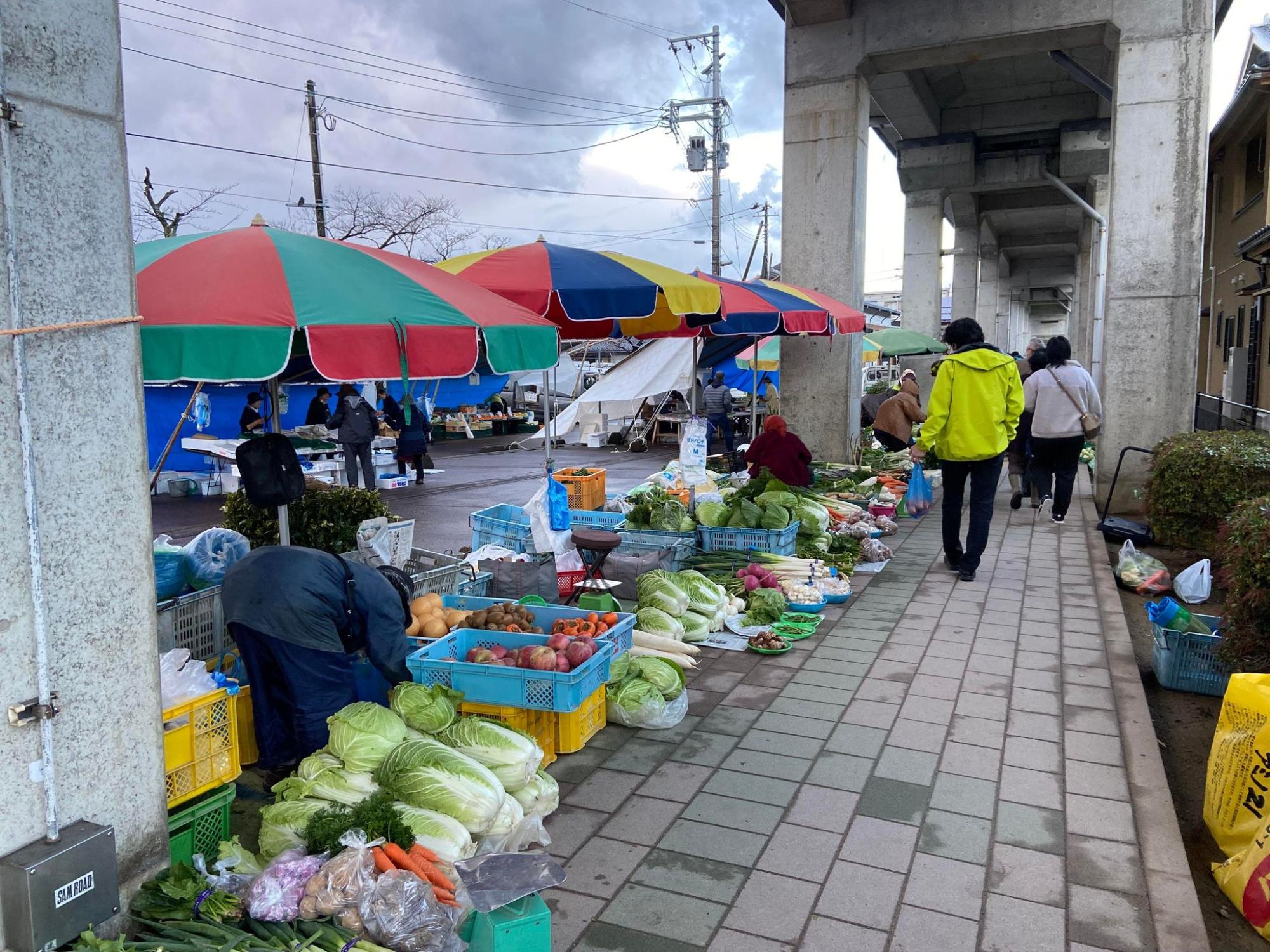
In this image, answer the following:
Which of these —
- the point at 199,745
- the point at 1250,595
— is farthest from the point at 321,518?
the point at 1250,595

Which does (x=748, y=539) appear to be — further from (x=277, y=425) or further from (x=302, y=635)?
(x=302, y=635)

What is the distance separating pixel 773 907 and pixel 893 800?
104cm

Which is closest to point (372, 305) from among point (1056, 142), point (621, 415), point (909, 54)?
point (909, 54)

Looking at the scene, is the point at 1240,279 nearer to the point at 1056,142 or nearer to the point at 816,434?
the point at 1056,142

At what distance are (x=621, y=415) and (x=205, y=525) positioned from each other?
39.0 feet

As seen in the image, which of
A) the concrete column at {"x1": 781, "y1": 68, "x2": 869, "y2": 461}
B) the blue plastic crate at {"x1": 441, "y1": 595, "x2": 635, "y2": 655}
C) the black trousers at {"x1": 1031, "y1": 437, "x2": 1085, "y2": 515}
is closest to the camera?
the blue plastic crate at {"x1": 441, "y1": 595, "x2": 635, "y2": 655}

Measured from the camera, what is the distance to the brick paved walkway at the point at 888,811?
10.3ft

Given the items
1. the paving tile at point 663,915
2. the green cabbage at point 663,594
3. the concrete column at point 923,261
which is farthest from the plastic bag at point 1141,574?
the concrete column at point 923,261

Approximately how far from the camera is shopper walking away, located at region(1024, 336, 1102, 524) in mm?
9977

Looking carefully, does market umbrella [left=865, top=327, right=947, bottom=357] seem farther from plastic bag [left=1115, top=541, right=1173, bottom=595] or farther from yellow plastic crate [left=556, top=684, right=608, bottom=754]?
yellow plastic crate [left=556, top=684, right=608, bottom=754]

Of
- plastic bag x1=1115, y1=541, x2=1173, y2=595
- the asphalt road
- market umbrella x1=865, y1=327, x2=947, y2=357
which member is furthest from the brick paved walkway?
market umbrella x1=865, y1=327, x2=947, y2=357

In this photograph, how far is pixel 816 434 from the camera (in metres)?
12.9

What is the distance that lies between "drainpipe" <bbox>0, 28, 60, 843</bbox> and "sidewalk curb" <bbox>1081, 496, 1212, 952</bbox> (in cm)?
361

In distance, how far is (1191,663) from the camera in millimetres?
5395
